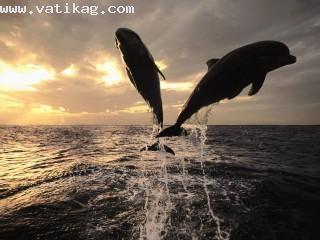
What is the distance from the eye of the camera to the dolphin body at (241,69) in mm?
4466

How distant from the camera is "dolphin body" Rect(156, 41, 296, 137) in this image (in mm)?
4466

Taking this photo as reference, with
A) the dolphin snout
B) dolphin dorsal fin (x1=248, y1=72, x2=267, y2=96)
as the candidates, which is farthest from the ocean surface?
the dolphin snout

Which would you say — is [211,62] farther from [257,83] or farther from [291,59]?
[291,59]

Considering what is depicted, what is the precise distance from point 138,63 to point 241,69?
1.78m

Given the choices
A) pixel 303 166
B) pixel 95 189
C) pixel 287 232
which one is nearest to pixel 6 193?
pixel 95 189

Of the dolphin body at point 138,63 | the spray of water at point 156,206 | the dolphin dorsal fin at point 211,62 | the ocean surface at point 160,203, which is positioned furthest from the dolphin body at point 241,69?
the spray of water at point 156,206

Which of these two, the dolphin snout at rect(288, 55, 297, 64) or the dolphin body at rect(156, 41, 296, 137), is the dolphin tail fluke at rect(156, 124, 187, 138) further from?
the dolphin snout at rect(288, 55, 297, 64)

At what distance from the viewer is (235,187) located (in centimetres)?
1324

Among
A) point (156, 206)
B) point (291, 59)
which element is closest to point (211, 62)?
point (291, 59)

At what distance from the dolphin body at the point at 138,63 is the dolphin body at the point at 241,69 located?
84 cm

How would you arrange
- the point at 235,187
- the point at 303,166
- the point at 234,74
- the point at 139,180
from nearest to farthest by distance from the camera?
the point at 234,74 → the point at 235,187 → the point at 139,180 → the point at 303,166

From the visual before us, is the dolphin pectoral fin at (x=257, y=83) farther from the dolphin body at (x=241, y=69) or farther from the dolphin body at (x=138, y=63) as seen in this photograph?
the dolphin body at (x=138, y=63)

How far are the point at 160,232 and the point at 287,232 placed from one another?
4.05 meters

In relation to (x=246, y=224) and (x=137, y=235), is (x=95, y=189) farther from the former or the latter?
(x=246, y=224)
